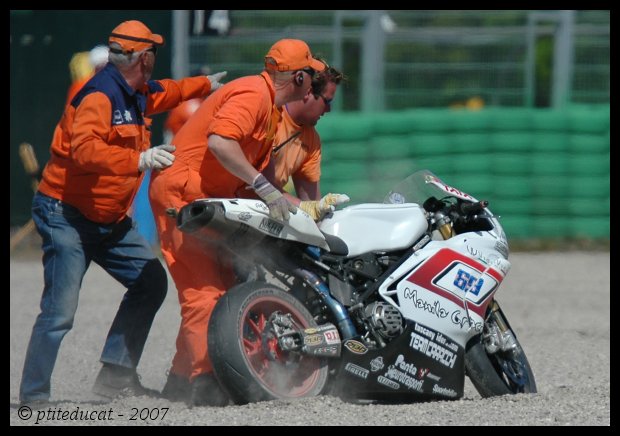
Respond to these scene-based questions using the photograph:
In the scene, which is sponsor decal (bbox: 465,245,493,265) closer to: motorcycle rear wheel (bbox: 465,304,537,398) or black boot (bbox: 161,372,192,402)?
motorcycle rear wheel (bbox: 465,304,537,398)

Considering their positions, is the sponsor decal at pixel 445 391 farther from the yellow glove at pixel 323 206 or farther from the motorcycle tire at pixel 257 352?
the yellow glove at pixel 323 206

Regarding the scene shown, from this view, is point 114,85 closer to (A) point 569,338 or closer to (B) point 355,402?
(B) point 355,402

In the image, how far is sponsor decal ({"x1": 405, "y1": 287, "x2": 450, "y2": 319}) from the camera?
5.30m

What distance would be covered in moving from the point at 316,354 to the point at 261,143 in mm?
1029

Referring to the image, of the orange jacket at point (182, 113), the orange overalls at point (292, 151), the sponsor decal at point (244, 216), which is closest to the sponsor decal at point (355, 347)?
the sponsor decal at point (244, 216)

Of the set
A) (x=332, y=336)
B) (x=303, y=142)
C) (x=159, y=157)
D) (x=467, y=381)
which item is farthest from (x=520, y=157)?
(x=159, y=157)

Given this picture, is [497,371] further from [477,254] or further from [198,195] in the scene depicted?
[198,195]

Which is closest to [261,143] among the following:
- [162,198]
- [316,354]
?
[162,198]

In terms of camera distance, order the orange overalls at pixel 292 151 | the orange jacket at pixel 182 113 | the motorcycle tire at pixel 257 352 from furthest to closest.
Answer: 1. the orange jacket at pixel 182 113
2. the orange overalls at pixel 292 151
3. the motorcycle tire at pixel 257 352

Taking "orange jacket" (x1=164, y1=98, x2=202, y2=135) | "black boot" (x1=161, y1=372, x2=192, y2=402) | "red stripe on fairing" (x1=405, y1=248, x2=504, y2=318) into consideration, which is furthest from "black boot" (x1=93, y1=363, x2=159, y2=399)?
"orange jacket" (x1=164, y1=98, x2=202, y2=135)

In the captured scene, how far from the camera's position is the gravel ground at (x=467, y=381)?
16.1ft

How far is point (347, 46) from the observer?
37.7ft

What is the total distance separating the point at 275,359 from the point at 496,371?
1.20 m

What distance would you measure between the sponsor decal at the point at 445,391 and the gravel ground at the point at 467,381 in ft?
0.21
